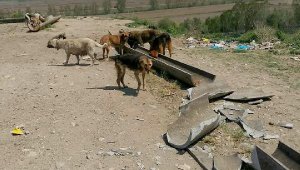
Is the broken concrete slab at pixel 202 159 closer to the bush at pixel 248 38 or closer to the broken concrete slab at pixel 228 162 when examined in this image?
the broken concrete slab at pixel 228 162

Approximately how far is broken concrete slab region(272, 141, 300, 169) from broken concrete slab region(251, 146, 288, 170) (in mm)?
441

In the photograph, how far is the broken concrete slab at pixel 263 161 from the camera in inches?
198

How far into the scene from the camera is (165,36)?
11.3m

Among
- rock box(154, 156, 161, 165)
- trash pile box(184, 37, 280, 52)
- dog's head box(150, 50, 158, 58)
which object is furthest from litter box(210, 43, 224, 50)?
rock box(154, 156, 161, 165)

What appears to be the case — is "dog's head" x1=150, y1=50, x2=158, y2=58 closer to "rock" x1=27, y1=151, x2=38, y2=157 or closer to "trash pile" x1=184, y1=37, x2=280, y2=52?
"trash pile" x1=184, y1=37, x2=280, y2=52

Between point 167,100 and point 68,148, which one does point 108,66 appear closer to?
point 167,100

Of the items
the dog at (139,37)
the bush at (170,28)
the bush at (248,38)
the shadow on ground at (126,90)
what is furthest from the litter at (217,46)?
the shadow on ground at (126,90)

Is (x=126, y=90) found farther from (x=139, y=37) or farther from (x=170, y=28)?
(x=170, y=28)

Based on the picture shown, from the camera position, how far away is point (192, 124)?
23.0ft

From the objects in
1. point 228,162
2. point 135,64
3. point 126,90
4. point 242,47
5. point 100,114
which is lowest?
point 228,162

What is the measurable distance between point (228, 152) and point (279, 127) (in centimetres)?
128

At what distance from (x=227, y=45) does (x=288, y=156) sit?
30.6 feet

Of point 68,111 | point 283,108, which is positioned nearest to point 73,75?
point 68,111

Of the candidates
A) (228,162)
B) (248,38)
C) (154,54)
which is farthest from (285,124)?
(248,38)
